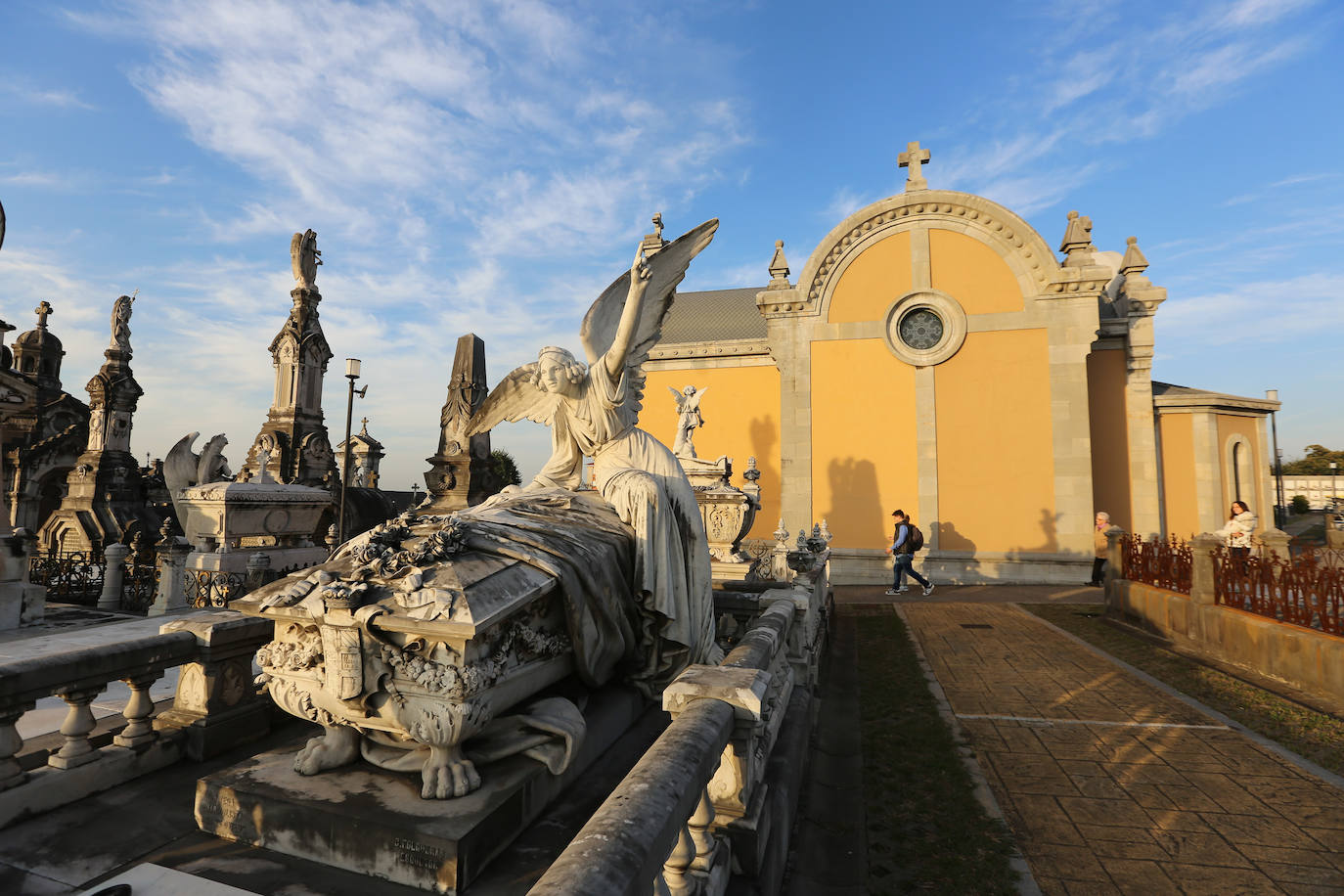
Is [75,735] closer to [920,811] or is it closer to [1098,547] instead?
[920,811]

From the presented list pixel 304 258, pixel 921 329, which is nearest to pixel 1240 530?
pixel 921 329

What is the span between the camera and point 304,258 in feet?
59.2

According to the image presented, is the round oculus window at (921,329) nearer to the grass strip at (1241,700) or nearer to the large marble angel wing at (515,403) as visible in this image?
the grass strip at (1241,700)

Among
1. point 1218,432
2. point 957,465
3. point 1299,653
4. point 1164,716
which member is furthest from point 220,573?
point 1218,432

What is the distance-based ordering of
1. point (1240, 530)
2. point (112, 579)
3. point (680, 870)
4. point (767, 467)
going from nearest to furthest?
point (680, 870) < point (112, 579) < point (1240, 530) < point (767, 467)

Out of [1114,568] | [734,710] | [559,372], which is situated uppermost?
[559,372]

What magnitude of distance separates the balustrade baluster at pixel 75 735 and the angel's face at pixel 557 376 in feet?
8.41

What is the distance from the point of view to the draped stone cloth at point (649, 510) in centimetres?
326

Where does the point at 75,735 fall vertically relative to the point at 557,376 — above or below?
below

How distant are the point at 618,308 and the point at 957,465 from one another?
13.4 meters

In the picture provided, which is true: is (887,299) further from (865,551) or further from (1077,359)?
(865,551)

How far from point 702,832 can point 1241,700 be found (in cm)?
605

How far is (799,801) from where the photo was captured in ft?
11.4

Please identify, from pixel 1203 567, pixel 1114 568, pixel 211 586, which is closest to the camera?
pixel 1203 567
